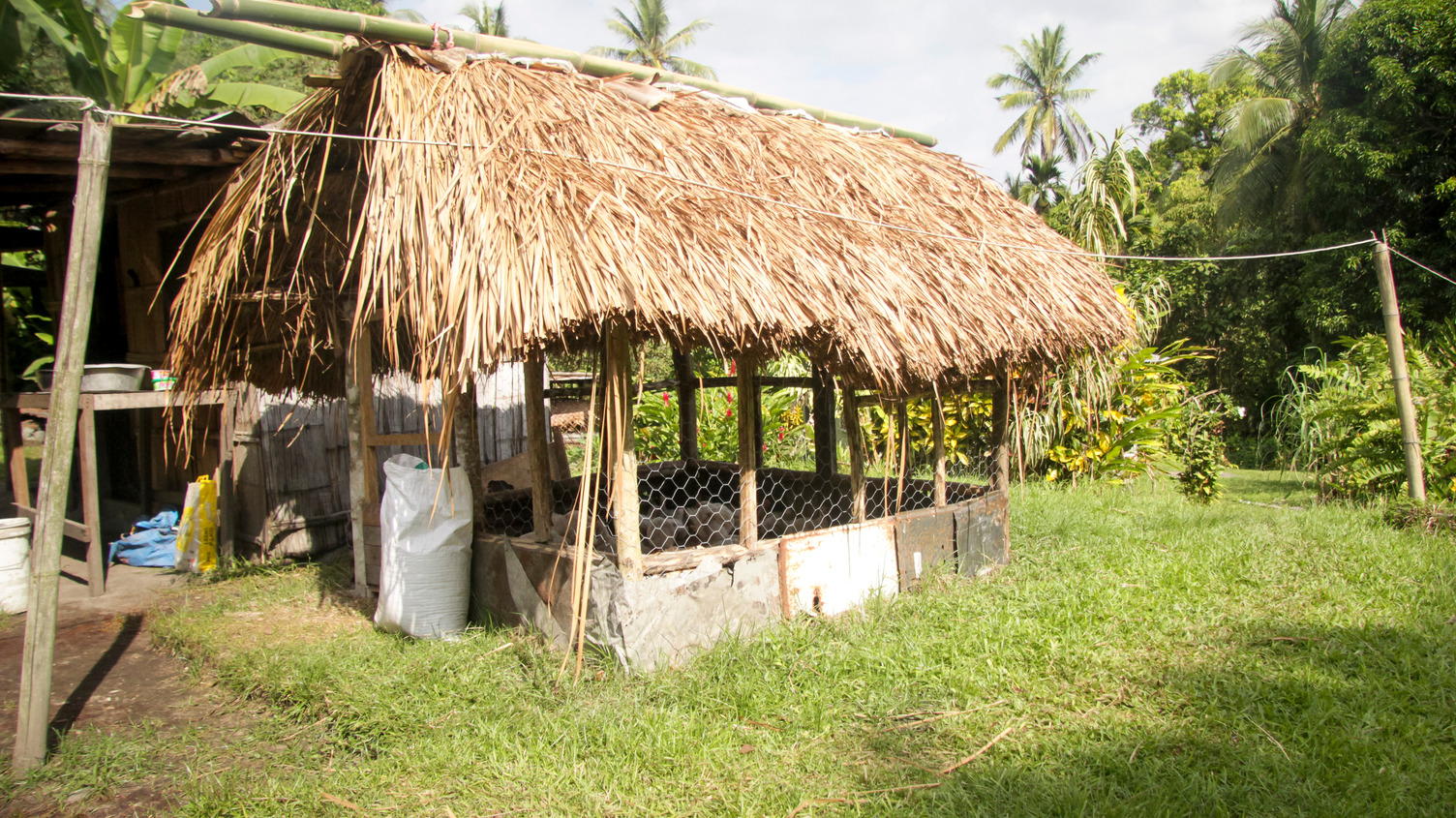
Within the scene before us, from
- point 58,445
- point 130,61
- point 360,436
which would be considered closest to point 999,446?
point 360,436

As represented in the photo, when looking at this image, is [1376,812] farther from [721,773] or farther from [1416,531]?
[1416,531]

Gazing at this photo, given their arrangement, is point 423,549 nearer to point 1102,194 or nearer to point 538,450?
point 538,450

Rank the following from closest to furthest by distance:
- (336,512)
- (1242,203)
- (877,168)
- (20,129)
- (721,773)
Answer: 1. (721,773)
2. (20,129)
3. (877,168)
4. (336,512)
5. (1242,203)

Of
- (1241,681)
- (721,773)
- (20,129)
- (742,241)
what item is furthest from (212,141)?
(1241,681)

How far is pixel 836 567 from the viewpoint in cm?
433

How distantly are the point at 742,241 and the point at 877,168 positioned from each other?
1737mm

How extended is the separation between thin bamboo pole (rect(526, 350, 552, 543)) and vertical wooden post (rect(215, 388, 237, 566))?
3.07 m

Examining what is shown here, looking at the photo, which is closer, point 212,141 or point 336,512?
point 212,141

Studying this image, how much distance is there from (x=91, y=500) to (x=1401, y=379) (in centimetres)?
→ 855

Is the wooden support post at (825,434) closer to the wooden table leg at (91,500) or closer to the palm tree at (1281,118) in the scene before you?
the wooden table leg at (91,500)

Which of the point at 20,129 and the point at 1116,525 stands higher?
the point at 20,129

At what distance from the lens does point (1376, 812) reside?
262 cm

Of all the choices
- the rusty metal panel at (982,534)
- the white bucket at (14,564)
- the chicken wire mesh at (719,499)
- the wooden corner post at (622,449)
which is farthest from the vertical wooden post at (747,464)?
the white bucket at (14,564)

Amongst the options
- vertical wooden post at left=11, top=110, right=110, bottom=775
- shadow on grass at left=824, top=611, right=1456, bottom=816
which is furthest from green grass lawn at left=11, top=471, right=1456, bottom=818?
vertical wooden post at left=11, top=110, right=110, bottom=775
